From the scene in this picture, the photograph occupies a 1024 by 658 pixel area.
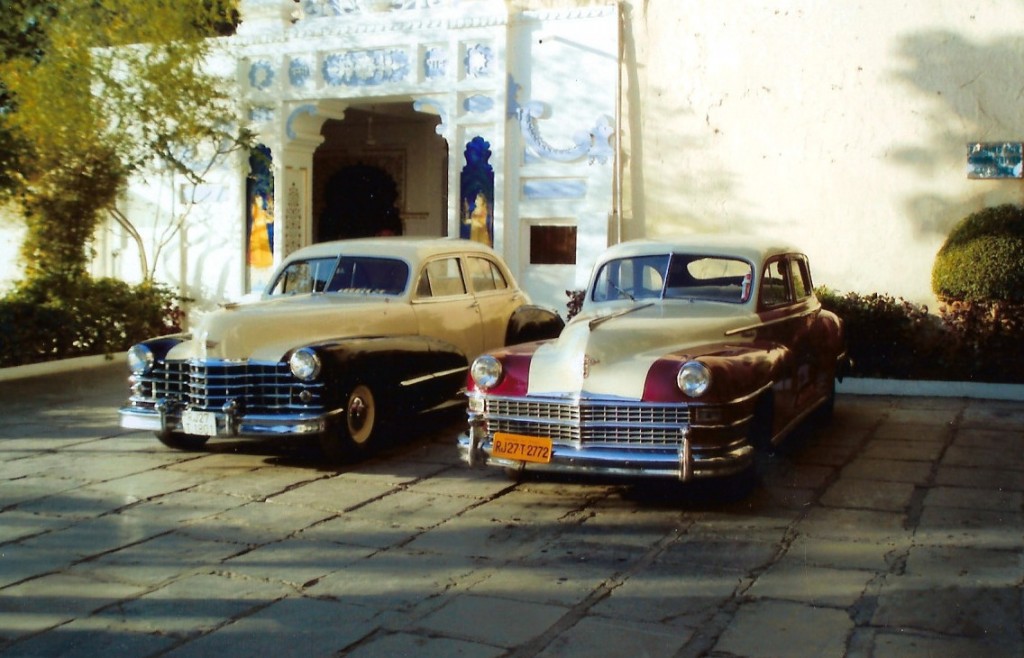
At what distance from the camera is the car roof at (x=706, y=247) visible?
7.55 metres

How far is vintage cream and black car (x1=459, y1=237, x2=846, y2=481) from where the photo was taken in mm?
6027

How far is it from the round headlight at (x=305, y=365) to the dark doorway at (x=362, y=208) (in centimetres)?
1029

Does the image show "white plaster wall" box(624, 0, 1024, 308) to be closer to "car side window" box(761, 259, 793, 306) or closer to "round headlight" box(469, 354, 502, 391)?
"car side window" box(761, 259, 793, 306)

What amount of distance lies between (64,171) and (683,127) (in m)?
7.34

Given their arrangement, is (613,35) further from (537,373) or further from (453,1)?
(537,373)

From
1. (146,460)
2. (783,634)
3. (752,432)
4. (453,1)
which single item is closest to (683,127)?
(453,1)

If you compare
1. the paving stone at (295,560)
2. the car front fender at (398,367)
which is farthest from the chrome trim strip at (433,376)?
the paving stone at (295,560)

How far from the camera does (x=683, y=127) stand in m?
12.4

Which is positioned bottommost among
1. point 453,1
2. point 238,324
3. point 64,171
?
point 238,324

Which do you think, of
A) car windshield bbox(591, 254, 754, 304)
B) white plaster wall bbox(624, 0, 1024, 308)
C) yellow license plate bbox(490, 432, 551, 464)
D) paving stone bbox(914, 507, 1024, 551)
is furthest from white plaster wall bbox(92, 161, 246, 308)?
paving stone bbox(914, 507, 1024, 551)

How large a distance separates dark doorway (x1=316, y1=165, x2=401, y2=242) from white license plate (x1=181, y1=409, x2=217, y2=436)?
404 inches

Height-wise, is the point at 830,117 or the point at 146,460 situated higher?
the point at 830,117

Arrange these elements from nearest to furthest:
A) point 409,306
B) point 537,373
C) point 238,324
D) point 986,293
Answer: point 537,373, point 238,324, point 409,306, point 986,293

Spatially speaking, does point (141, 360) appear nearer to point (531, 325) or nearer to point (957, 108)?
point (531, 325)
